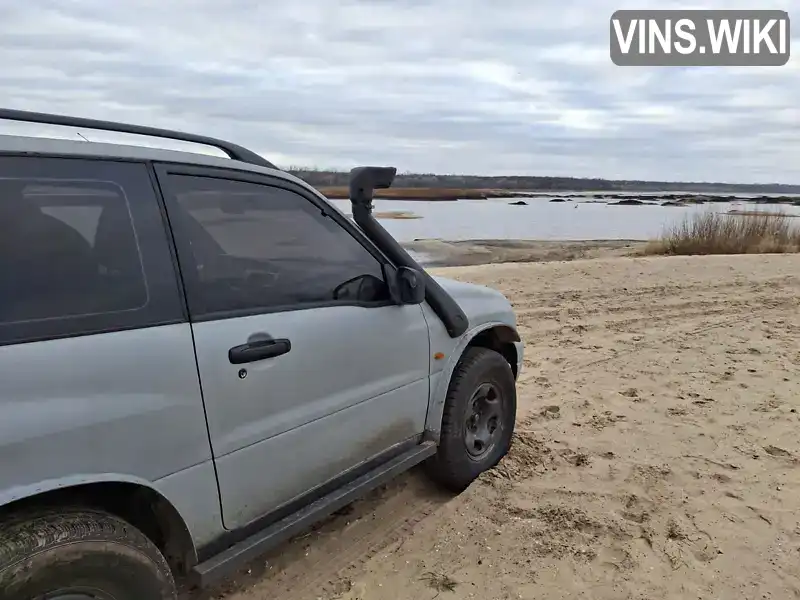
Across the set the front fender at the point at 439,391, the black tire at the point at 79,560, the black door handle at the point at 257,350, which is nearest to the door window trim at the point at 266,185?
the black door handle at the point at 257,350

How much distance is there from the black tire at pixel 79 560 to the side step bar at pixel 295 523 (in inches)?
8.5

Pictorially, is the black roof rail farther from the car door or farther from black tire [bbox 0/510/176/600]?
black tire [bbox 0/510/176/600]

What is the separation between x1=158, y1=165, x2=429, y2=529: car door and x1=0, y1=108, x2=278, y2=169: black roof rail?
0.17 m

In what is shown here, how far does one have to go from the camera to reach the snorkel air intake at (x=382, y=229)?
3.38m

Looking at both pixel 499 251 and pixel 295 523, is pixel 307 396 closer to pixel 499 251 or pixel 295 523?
pixel 295 523

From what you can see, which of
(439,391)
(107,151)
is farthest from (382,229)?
(107,151)

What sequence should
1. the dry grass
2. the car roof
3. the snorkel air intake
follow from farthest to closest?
the dry grass, the snorkel air intake, the car roof

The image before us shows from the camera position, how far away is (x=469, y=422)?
149 inches

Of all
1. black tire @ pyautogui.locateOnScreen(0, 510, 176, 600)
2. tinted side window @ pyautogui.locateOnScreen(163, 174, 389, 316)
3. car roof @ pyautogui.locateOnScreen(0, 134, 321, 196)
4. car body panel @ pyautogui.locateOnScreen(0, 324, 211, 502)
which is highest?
car roof @ pyautogui.locateOnScreen(0, 134, 321, 196)

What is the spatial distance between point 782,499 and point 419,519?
206 cm

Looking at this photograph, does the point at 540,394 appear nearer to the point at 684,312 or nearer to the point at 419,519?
the point at 419,519

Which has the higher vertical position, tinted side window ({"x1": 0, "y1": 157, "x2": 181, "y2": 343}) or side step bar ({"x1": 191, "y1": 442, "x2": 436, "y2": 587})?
tinted side window ({"x1": 0, "y1": 157, "x2": 181, "y2": 343})

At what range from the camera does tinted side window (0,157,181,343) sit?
1.85 metres

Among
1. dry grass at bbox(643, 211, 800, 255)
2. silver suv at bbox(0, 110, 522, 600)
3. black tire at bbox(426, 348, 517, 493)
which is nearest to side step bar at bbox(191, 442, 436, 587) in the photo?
silver suv at bbox(0, 110, 522, 600)
